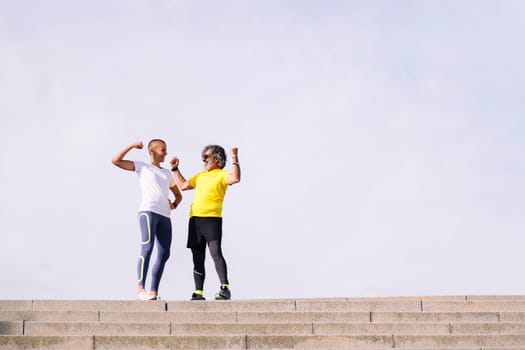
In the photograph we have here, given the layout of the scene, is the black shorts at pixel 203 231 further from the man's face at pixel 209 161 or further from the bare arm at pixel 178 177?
the man's face at pixel 209 161

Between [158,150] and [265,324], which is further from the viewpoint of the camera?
[158,150]

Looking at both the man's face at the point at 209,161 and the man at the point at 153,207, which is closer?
the man at the point at 153,207

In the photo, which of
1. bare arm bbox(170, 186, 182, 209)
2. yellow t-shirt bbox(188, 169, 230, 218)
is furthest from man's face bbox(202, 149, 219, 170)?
bare arm bbox(170, 186, 182, 209)

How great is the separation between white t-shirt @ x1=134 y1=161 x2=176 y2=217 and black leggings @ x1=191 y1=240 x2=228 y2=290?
24.6 inches

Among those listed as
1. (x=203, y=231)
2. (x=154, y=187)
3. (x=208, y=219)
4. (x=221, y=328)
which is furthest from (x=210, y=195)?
(x=221, y=328)

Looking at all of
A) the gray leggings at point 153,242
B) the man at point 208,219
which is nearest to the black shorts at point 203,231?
the man at point 208,219

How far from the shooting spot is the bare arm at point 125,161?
11.3 m

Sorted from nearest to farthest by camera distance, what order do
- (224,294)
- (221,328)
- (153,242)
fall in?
(221,328) < (224,294) < (153,242)

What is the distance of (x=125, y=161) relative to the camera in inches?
451

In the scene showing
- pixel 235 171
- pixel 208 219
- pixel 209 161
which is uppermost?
pixel 209 161

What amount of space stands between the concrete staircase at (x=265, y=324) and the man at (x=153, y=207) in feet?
2.69

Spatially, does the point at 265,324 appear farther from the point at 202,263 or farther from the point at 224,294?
the point at 202,263

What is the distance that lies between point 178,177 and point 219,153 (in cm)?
61

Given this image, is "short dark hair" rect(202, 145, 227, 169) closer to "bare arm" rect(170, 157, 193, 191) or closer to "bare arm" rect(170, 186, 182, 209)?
"bare arm" rect(170, 157, 193, 191)
